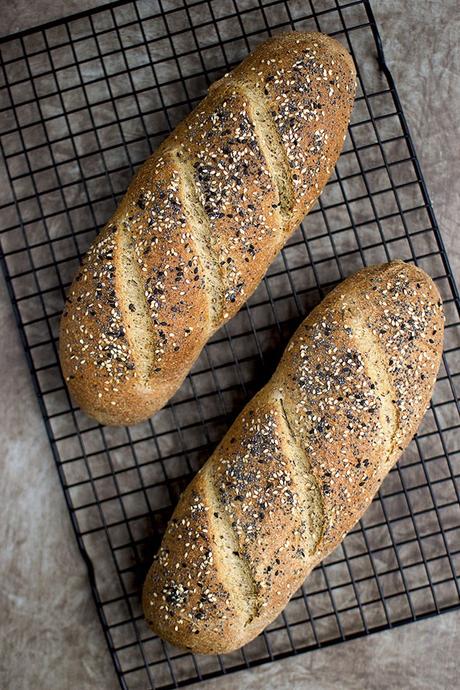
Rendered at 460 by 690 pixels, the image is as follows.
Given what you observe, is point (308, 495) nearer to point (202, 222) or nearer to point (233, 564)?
point (233, 564)

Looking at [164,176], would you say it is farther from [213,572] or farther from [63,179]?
[213,572]

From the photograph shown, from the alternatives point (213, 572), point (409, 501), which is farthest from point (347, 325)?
point (213, 572)

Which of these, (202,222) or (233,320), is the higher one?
(202,222)

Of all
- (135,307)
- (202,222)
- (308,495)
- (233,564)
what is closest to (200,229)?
(202,222)

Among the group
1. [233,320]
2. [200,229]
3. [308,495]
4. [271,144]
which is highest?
[271,144]

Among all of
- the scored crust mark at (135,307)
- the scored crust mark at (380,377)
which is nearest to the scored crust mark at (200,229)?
the scored crust mark at (135,307)
